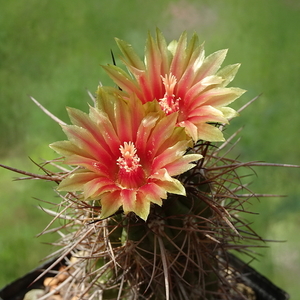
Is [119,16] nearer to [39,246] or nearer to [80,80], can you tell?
[80,80]

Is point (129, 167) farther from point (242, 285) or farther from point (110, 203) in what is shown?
point (242, 285)

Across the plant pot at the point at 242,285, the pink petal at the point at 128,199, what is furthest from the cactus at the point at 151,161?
the plant pot at the point at 242,285

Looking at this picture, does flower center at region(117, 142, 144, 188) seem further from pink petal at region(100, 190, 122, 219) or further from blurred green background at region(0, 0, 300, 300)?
blurred green background at region(0, 0, 300, 300)

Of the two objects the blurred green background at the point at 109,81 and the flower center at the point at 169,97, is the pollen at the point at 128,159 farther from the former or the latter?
the blurred green background at the point at 109,81

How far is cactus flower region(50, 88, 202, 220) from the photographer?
54cm

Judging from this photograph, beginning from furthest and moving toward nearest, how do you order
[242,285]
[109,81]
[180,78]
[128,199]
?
[109,81]
[242,285]
[180,78]
[128,199]

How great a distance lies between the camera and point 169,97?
2.06 feet

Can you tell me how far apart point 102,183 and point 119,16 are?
146 cm

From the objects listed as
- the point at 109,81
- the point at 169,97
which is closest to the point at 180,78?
the point at 169,97

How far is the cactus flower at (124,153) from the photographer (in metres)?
0.54

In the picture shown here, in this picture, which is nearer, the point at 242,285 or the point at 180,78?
the point at 180,78

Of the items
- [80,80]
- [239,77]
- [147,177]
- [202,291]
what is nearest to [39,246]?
[80,80]

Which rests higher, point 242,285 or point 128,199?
point 128,199

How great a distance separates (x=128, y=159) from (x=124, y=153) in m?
0.01
